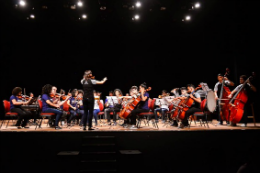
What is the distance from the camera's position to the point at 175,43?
1165 cm

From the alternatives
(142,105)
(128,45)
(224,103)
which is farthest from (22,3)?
(224,103)

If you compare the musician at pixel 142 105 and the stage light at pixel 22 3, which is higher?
the stage light at pixel 22 3

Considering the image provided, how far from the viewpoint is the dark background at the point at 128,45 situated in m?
9.38

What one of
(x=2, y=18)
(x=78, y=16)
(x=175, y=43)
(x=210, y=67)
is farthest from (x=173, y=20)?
(x=2, y=18)

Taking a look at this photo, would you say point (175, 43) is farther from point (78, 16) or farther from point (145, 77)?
point (78, 16)

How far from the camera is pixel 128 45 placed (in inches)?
467

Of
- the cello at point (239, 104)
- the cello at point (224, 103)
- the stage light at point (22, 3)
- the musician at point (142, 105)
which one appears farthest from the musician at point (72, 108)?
the cello at point (239, 104)

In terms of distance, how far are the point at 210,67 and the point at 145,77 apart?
3.72 meters

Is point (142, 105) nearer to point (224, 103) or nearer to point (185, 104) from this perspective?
point (185, 104)
